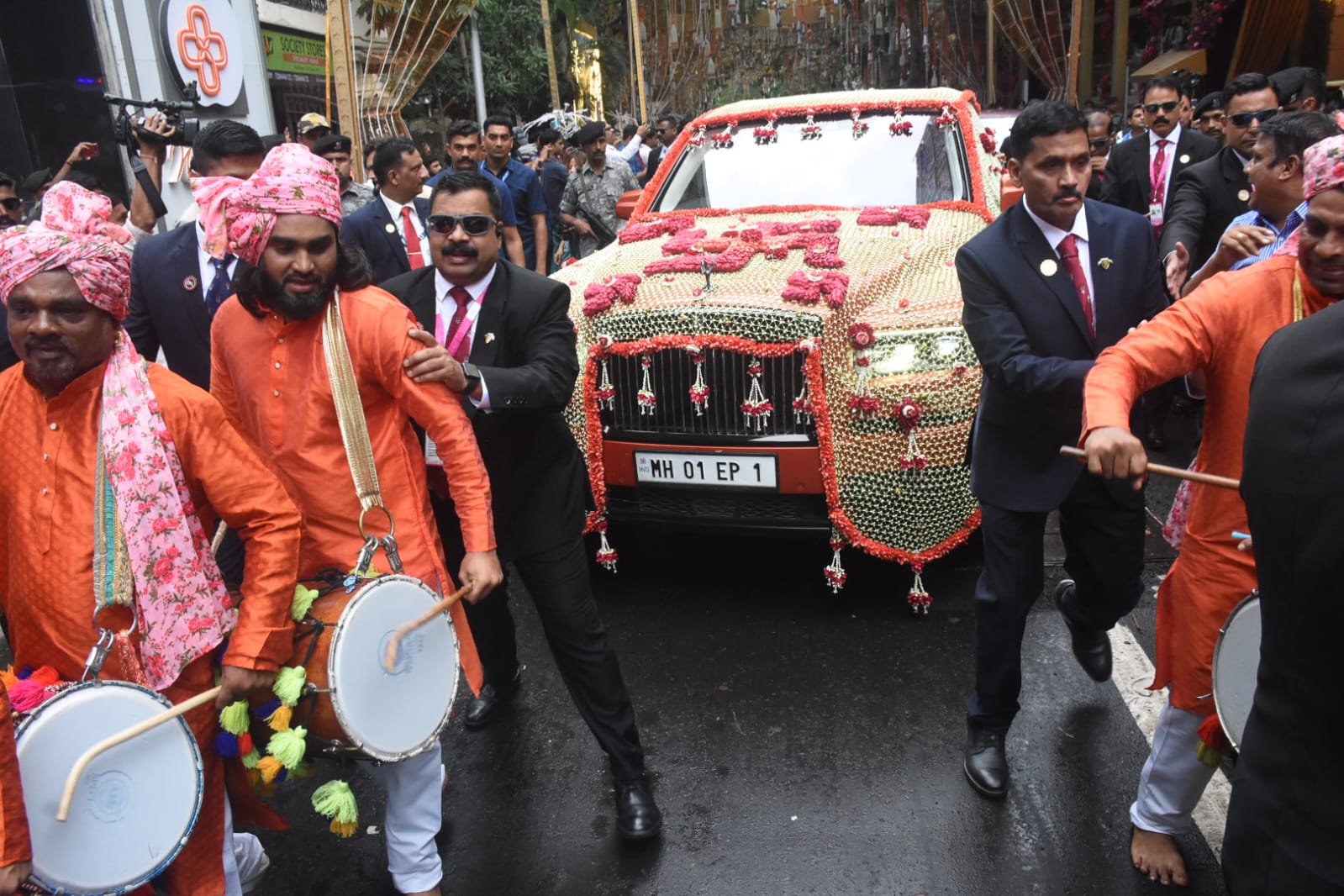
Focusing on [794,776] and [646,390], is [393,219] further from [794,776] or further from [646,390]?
[794,776]

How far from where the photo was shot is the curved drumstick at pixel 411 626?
2367 mm

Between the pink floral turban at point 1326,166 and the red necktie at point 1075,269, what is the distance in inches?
32.8

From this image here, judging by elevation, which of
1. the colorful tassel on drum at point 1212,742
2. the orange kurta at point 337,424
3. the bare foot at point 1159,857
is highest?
the orange kurta at point 337,424

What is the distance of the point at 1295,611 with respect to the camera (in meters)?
1.31

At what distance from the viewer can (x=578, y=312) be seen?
4.42 meters

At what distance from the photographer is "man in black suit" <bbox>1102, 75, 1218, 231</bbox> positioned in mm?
6691

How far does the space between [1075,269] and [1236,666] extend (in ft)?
4.08

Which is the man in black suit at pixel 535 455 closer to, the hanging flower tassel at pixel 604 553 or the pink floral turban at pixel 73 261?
the pink floral turban at pixel 73 261

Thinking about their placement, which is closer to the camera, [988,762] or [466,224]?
[466,224]

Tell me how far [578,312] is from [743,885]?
2.50 m

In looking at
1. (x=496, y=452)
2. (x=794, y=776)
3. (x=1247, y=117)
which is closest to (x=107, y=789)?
(x=496, y=452)

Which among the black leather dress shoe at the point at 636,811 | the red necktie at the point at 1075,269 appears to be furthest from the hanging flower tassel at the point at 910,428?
the black leather dress shoe at the point at 636,811

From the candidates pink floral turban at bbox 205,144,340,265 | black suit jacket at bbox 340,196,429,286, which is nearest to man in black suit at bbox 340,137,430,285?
black suit jacket at bbox 340,196,429,286

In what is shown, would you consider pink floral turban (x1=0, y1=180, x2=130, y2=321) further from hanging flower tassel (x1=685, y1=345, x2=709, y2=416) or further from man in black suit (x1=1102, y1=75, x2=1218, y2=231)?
man in black suit (x1=1102, y1=75, x2=1218, y2=231)
